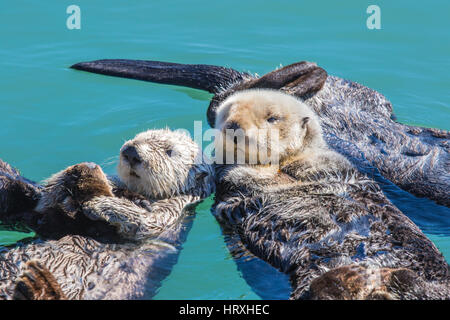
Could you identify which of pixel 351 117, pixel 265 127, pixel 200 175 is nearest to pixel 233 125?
pixel 265 127

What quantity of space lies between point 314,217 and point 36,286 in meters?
1.78

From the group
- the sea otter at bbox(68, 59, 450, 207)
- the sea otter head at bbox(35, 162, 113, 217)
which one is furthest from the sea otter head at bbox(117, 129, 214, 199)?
the sea otter at bbox(68, 59, 450, 207)

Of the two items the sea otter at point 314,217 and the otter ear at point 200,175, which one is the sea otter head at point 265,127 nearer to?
the sea otter at point 314,217

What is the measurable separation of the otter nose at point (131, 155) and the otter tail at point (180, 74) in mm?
2081

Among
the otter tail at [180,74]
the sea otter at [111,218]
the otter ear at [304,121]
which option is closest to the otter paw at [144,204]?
the sea otter at [111,218]

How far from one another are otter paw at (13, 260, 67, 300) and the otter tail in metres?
3.44

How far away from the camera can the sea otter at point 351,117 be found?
5.11 m

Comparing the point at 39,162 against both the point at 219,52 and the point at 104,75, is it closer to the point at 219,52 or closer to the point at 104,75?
the point at 104,75

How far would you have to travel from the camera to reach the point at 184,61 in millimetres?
7660

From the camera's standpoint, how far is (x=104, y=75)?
7.02 meters

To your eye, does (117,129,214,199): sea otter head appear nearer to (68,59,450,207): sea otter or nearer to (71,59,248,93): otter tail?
(68,59,450,207): sea otter

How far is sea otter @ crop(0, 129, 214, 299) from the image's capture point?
11.9 ft

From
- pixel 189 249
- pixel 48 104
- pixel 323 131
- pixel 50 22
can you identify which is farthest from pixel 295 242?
pixel 50 22

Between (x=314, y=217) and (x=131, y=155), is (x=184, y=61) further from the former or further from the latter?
(x=314, y=217)
